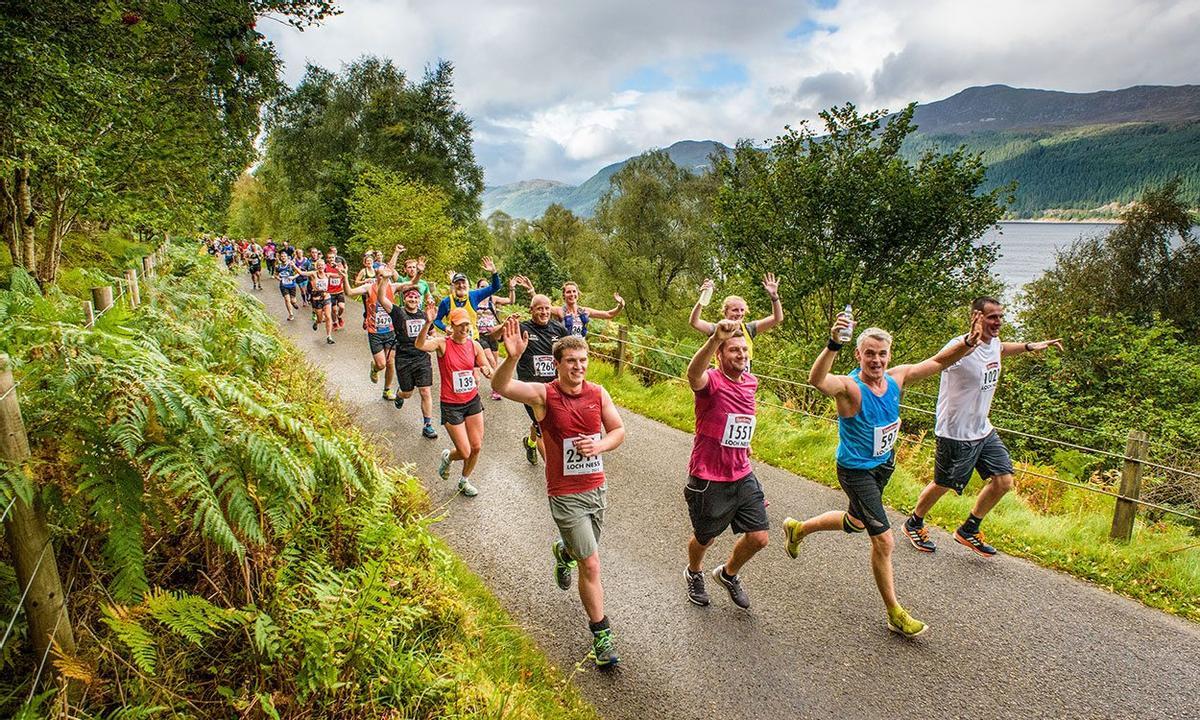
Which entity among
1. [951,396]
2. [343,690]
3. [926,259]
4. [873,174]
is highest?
[873,174]

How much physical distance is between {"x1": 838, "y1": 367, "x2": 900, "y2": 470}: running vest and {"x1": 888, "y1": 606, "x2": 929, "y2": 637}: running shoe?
3.58 ft

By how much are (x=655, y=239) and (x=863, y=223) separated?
24.6 meters

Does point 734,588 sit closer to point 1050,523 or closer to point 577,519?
point 577,519

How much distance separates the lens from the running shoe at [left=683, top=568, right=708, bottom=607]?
4492mm

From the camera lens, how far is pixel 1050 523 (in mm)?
5750

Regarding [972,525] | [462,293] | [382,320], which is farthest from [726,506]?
[382,320]

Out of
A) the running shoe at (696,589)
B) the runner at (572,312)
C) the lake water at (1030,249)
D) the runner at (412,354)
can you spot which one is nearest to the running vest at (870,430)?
the running shoe at (696,589)

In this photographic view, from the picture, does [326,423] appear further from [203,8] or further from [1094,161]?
[1094,161]

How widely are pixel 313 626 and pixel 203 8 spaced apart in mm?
8289

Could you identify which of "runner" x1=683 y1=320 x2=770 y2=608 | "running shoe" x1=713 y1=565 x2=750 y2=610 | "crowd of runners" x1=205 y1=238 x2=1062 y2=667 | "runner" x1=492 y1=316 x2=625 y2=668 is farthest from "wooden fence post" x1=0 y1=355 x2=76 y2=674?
"running shoe" x1=713 y1=565 x2=750 y2=610

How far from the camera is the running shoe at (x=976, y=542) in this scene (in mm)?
5277

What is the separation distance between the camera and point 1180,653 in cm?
405

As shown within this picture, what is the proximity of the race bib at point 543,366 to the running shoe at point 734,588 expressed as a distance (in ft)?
11.4

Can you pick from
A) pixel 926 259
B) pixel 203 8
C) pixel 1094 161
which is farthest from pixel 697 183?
pixel 1094 161
